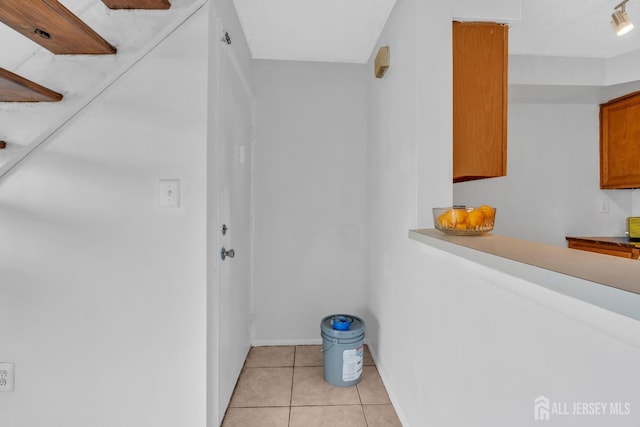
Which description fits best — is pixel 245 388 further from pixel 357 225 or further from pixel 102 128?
pixel 102 128

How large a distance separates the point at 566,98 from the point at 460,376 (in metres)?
3.05

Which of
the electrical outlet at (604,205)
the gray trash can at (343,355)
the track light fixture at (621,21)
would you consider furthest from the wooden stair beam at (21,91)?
the electrical outlet at (604,205)

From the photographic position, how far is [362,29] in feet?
7.06

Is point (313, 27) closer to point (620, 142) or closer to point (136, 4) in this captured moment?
point (136, 4)

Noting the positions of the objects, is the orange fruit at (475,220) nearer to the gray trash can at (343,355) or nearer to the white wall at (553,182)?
the gray trash can at (343,355)

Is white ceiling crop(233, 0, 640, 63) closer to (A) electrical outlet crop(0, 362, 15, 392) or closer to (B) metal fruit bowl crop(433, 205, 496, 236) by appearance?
(B) metal fruit bowl crop(433, 205, 496, 236)

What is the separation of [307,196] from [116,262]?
1.55 meters

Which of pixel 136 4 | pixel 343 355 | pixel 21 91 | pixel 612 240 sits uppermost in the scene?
pixel 136 4

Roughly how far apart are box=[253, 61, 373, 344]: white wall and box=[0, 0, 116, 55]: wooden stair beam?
1.43 m

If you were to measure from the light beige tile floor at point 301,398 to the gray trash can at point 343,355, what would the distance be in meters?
0.06

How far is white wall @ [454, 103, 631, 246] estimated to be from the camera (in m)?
2.86

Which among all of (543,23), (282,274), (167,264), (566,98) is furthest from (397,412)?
(566,98)

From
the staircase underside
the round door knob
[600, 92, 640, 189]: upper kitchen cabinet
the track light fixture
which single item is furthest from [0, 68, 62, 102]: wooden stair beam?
[600, 92, 640, 189]: upper kitchen cabinet

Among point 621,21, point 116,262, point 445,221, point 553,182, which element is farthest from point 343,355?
point 553,182
